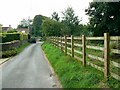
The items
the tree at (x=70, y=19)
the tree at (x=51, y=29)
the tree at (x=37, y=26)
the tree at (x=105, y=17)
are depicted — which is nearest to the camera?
the tree at (x=105, y=17)

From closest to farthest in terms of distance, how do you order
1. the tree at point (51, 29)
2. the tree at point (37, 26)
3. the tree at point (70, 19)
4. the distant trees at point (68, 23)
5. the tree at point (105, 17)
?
the tree at point (105, 17) < the tree at point (51, 29) < the distant trees at point (68, 23) < the tree at point (70, 19) < the tree at point (37, 26)

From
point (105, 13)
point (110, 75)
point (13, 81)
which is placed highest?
point (105, 13)

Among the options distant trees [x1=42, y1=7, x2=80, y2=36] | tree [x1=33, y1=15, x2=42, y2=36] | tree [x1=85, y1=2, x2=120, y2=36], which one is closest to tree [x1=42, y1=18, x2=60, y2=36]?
distant trees [x1=42, y1=7, x2=80, y2=36]

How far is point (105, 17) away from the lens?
2381 centimetres

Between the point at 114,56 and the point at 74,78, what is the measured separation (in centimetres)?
470

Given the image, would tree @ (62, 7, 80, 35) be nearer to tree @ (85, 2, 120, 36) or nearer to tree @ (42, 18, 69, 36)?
tree @ (42, 18, 69, 36)

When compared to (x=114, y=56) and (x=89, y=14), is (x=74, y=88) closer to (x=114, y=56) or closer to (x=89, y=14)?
(x=114, y=56)

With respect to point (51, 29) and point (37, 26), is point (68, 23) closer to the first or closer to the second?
point (51, 29)

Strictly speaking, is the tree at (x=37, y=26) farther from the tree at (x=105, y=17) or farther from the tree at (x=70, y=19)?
the tree at (x=105, y=17)

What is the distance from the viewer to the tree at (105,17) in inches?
871

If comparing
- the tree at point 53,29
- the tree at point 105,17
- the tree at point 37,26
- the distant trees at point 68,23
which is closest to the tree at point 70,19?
the distant trees at point 68,23

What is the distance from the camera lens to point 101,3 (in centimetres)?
2266

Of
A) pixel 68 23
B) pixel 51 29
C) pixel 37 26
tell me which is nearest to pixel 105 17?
pixel 51 29

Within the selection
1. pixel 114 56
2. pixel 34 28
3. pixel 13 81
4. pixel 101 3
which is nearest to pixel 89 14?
pixel 101 3
